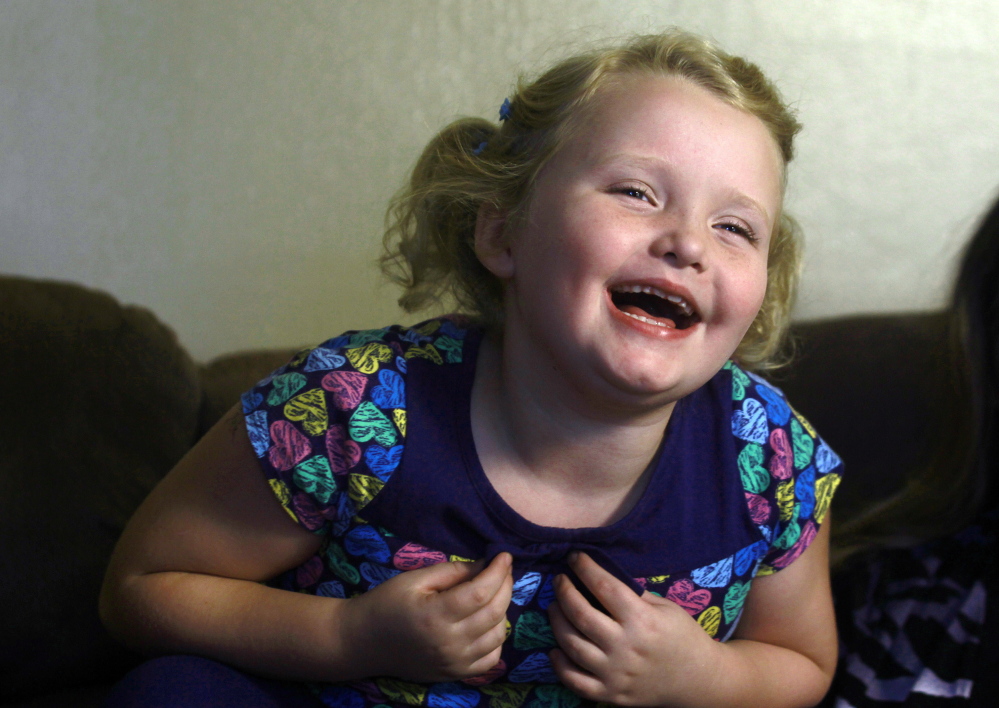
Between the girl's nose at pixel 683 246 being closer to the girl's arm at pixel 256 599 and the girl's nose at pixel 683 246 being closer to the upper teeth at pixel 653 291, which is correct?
the upper teeth at pixel 653 291

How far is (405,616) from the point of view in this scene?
2.39 feet

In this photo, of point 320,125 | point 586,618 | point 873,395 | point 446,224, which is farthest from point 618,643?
point 320,125

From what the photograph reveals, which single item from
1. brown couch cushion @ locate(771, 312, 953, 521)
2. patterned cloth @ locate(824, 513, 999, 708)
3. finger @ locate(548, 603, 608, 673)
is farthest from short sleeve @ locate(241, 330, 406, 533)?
brown couch cushion @ locate(771, 312, 953, 521)

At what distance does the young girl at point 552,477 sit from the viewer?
73 cm

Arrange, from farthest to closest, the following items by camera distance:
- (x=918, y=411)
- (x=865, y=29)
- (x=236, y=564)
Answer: (x=865, y=29) < (x=918, y=411) < (x=236, y=564)

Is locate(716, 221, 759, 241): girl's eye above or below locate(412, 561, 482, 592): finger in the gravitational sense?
above

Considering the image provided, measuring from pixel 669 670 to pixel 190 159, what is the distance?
1.00m

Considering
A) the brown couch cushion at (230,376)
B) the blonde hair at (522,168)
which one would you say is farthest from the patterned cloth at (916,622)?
the brown couch cushion at (230,376)

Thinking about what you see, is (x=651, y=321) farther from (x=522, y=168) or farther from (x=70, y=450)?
(x=70, y=450)

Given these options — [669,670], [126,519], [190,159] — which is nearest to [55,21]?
[190,159]

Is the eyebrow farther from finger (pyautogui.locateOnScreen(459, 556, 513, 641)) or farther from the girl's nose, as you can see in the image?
finger (pyautogui.locateOnScreen(459, 556, 513, 641))

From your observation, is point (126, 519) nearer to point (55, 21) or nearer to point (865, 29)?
point (55, 21)

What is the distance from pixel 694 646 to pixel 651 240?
37 centimetres

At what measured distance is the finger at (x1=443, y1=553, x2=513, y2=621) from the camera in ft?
2.37
